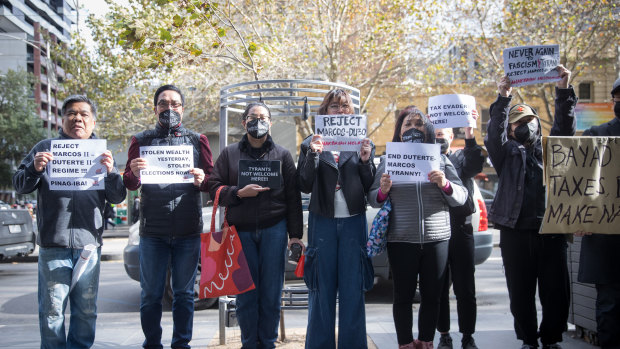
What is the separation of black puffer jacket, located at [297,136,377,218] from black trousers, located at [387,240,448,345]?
0.47 metres

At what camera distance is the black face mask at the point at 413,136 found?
4.06m

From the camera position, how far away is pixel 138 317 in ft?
22.8

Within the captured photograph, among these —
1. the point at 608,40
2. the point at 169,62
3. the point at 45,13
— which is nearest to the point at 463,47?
the point at 608,40

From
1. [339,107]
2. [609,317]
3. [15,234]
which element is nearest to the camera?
[609,317]

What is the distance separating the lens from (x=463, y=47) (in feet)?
61.2

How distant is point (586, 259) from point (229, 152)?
2812mm

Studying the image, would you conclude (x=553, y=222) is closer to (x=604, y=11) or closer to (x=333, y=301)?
(x=333, y=301)

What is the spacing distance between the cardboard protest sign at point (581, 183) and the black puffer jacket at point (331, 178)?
4.29ft

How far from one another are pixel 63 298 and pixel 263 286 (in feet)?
4.75

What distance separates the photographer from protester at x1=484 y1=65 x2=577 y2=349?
415 cm

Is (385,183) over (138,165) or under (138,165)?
under

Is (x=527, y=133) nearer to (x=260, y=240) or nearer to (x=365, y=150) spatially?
(x=365, y=150)

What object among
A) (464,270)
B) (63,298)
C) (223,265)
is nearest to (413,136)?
(464,270)

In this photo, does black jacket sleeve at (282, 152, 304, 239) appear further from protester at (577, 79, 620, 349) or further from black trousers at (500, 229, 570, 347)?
protester at (577, 79, 620, 349)
